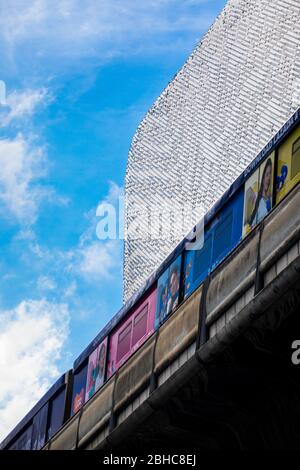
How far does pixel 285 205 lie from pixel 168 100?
120 meters

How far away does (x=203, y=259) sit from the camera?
22375mm

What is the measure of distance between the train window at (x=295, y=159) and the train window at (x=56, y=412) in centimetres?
1591

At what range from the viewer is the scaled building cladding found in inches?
4520

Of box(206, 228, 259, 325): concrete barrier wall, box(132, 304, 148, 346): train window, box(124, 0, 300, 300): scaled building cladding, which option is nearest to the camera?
box(206, 228, 259, 325): concrete barrier wall

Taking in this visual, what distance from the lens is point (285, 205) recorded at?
48.4ft

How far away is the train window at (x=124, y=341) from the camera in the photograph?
27.3 meters

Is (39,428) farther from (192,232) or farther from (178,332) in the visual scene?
(178,332)

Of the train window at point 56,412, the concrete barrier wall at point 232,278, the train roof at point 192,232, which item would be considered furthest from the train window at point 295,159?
the train window at point 56,412

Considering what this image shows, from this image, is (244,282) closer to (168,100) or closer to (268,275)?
(268,275)

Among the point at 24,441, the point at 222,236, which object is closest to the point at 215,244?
the point at 222,236

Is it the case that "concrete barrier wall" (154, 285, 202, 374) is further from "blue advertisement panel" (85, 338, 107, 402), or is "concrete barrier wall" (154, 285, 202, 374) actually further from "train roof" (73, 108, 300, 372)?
"blue advertisement panel" (85, 338, 107, 402)

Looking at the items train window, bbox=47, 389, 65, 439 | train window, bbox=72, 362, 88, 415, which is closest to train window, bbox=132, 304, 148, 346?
train window, bbox=72, 362, 88, 415

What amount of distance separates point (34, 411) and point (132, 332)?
971 centimetres

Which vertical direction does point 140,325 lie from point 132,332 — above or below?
below
